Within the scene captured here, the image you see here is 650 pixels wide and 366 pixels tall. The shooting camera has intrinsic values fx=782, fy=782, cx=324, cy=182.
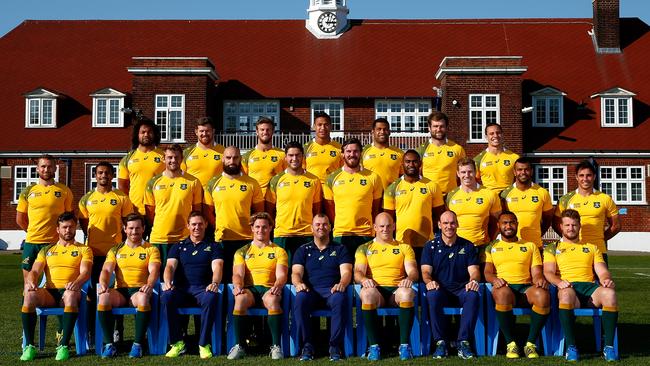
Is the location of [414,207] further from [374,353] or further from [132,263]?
[132,263]

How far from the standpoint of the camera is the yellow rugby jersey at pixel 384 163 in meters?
9.52

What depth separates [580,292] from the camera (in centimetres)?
802

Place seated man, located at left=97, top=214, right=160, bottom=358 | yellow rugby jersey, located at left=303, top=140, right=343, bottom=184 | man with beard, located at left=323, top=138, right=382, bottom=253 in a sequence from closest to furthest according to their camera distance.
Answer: seated man, located at left=97, top=214, right=160, bottom=358, man with beard, located at left=323, top=138, right=382, bottom=253, yellow rugby jersey, located at left=303, top=140, right=343, bottom=184

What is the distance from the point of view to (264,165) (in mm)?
9695

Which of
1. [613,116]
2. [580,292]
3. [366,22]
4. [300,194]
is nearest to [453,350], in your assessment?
[580,292]

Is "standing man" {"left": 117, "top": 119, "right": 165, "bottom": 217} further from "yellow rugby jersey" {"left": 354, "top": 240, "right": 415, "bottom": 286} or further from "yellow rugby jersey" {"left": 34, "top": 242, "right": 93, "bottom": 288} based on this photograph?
"yellow rugby jersey" {"left": 354, "top": 240, "right": 415, "bottom": 286}

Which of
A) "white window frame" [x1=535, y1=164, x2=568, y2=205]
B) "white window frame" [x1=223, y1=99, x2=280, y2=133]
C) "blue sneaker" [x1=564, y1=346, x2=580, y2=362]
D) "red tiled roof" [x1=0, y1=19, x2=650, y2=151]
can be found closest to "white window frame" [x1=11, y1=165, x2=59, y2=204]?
"red tiled roof" [x1=0, y1=19, x2=650, y2=151]

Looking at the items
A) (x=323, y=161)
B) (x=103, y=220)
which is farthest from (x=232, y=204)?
(x=323, y=161)

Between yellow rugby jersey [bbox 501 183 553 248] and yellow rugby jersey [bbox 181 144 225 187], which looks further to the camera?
yellow rugby jersey [bbox 181 144 225 187]

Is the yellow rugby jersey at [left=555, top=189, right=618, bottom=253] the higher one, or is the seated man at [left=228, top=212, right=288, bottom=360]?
the yellow rugby jersey at [left=555, top=189, right=618, bottom=253]

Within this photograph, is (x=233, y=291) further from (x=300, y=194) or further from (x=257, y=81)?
(x=257, y=81)

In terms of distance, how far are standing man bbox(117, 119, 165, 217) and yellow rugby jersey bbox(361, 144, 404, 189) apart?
250 cm

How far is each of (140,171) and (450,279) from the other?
3.92 m

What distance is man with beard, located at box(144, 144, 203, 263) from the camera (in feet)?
28.5
